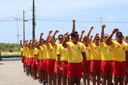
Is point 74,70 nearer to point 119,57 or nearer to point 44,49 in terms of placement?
point 119,57

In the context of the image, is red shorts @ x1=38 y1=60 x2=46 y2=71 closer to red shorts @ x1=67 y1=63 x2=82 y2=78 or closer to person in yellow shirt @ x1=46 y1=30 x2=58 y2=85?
person in yellow shirt @ x1=46 y1=30 x2=58 y2=85

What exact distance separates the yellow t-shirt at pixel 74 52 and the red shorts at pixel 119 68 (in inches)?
43.0

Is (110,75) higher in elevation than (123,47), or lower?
lower

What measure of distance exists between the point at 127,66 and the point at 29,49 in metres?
10.9

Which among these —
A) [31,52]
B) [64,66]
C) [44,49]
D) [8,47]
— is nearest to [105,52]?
[64,66]

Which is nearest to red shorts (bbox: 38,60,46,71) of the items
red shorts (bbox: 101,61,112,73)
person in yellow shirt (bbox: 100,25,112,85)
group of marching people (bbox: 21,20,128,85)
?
group of marching people (bbox: 21,20,128,85)

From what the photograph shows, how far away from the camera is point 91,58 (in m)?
16.3

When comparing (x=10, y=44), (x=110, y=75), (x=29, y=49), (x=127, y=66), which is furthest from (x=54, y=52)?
(x=10, y=44)

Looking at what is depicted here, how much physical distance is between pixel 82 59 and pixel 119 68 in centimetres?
114

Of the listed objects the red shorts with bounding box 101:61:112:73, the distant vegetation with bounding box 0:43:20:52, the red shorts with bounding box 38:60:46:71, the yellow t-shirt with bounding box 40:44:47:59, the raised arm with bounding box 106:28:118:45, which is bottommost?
the distant vegetation with bounding box 0:43:20:52

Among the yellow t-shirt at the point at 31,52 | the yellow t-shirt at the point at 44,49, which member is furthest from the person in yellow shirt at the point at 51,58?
the yellow t-shirt at the point at 31,52

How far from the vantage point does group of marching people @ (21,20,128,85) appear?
13.1m

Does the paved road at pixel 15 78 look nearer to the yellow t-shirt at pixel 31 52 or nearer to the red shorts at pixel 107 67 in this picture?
the yellow t-shirt at pixel 31 52

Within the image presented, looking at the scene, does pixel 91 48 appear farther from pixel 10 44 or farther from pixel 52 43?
pixel 10 44
